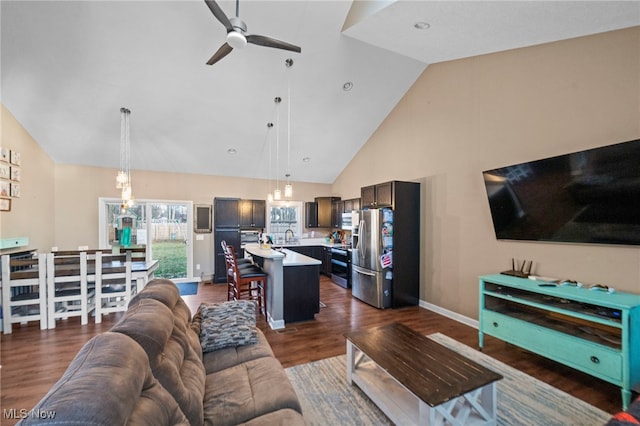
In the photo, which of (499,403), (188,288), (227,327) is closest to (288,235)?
(188,288)

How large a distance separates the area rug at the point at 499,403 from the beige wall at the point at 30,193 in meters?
4.90

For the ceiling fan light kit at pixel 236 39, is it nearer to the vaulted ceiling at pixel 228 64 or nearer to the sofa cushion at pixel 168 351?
the vaulted ceiling at pixel 228 64

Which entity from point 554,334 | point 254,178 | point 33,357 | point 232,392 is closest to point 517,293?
Result: point 554,334

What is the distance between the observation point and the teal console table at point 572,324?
6.83 feet

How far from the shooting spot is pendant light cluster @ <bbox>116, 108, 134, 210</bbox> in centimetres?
374

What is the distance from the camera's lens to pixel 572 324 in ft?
8.53

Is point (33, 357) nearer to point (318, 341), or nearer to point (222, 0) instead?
point (318, 341)

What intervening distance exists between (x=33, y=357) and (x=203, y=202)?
13.4 ft

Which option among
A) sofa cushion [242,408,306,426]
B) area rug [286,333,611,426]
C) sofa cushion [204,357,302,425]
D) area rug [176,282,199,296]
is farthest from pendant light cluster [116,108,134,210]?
sofa cushion [242,408,306,426]

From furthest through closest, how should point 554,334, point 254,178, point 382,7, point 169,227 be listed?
1. point 254,178
2. point 169,227
3. point 382,7
4. point 554,334

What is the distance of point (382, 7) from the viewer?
2.67 m

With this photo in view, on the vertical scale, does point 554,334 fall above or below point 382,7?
below

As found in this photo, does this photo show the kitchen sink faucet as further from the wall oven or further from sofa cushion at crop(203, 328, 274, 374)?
sofa cushion at crop(203, 328, 274, 374)

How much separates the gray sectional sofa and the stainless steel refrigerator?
8.75 feet
